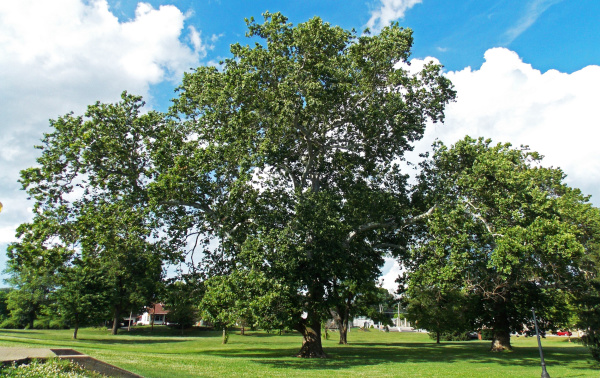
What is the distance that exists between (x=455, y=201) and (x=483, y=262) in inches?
147

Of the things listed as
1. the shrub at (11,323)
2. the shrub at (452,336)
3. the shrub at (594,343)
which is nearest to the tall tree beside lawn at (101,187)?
the shrub at (594,343)

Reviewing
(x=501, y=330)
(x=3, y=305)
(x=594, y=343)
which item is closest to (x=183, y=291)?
(x=594, y=343)

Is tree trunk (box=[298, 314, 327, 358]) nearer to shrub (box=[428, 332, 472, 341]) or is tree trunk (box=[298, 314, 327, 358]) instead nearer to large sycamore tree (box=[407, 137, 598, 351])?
large sycamore tree (box=[407, 137, 598, 351])

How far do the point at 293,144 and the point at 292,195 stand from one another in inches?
131

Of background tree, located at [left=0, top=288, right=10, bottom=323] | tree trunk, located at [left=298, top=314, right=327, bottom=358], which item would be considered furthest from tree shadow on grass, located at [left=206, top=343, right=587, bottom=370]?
background tree, located at [left=0, top=288, right=10, bottom=323]

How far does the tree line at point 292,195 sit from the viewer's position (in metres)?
20.5

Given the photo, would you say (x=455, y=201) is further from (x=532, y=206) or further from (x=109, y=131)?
(x=109, y=131)

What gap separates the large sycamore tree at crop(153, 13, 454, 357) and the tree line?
104 millimetres

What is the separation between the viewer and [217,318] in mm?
21078

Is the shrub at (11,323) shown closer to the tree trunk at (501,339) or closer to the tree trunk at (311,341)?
the tree trunk at (311,341)

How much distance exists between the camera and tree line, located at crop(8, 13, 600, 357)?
20.5m

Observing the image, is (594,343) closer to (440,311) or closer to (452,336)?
(440,311)

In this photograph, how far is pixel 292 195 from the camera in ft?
81.9

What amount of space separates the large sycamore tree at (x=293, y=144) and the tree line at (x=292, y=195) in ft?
0.34
